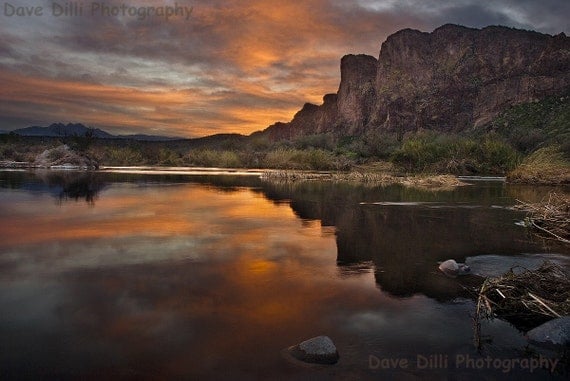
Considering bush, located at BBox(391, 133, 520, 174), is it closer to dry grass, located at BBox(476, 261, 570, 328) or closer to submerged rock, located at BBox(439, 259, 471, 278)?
submerged rock, located at BBox(439, 259, 471, 278)

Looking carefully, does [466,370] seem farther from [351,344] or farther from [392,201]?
[392,201]

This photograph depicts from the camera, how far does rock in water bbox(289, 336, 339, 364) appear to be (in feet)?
21.2

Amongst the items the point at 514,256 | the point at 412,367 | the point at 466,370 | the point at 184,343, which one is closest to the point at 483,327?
the point at 466,370

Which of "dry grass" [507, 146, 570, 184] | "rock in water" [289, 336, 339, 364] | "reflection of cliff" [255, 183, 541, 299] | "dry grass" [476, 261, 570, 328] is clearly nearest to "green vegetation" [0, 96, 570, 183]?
"dry grass" [507, 146, 570, 184]

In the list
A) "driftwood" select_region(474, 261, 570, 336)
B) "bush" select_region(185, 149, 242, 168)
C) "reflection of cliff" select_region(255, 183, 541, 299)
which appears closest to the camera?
"driftwood" select_region(474, 261, 570, 336)

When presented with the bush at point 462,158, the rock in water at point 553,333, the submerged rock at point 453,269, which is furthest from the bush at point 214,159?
the rock in water at point 553,333

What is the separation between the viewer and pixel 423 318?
27.3 feet

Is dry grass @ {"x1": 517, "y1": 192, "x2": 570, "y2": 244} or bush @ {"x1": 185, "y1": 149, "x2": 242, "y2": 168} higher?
bush @ {"x1": 185, "y1": 149, "x2": 242, "y2": 168}

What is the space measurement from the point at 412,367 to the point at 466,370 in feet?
2.66

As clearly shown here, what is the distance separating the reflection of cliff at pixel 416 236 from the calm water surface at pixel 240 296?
95 millimetres

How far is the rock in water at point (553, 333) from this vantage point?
7.12 meters

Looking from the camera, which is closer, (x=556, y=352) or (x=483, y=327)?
(x=556, y=352)

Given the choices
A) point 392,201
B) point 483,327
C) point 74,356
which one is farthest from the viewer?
point 392,201

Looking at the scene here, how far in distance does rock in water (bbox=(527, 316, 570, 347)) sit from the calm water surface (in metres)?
0.26
